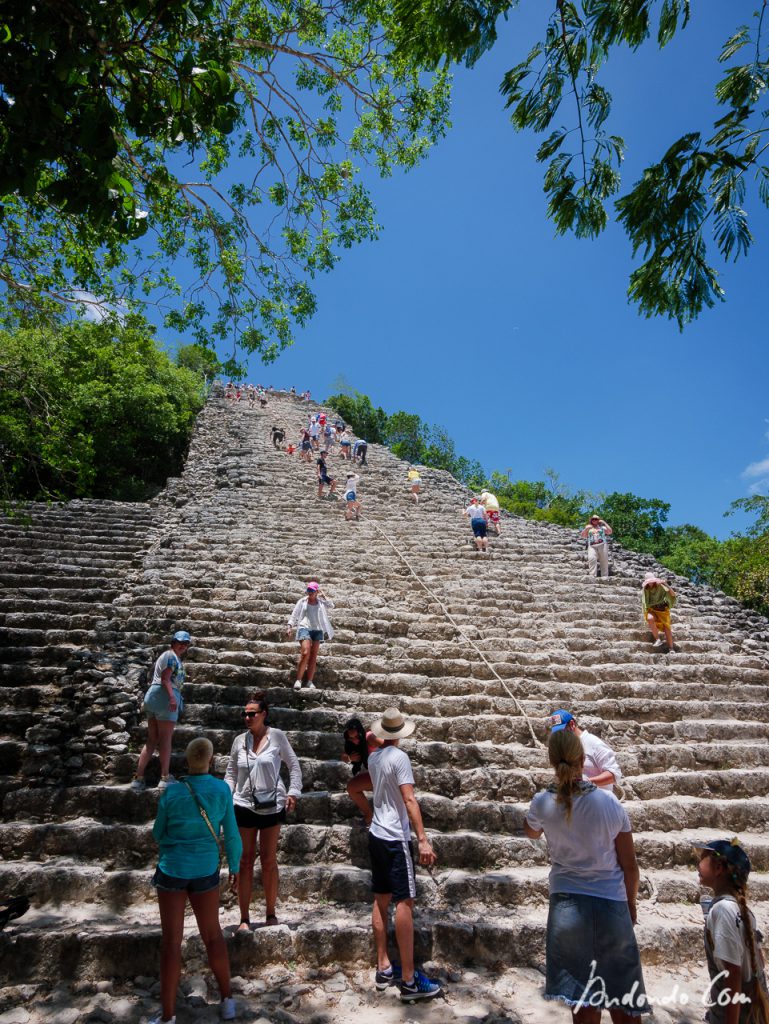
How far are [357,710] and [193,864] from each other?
262cm

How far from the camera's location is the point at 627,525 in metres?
30.0

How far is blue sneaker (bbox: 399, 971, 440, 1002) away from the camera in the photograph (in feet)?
9.27

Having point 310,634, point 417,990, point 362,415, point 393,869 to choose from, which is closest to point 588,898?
point 393,869

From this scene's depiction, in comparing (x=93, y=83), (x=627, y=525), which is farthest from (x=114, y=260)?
(x=627, y=525)

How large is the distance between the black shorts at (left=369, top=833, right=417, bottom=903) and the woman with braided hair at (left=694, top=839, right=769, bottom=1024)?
138 cm

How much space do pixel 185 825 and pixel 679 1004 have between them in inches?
107

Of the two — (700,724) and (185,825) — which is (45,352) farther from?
(700,724)

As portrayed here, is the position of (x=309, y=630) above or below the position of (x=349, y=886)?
above

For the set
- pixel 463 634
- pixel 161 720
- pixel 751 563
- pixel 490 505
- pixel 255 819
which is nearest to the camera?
pixel 255 819

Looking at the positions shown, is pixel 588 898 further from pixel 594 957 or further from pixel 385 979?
pixel 385 979

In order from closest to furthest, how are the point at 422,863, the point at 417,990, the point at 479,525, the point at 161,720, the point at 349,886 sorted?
1. the point at 417,990
2. the point at 422,863
3. the point at 349,886
4. the point at 161,720
5. the point at 479,525

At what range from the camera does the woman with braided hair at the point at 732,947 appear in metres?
2.11

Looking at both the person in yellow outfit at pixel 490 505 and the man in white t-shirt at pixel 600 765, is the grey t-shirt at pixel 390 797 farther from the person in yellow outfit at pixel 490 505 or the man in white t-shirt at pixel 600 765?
the person in yellow outfit at pixel 490 505

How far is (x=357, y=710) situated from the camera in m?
5.25
